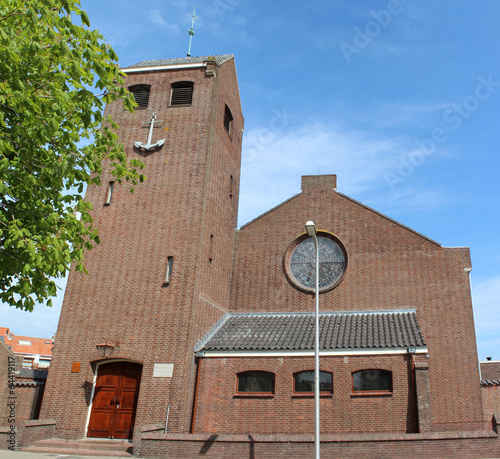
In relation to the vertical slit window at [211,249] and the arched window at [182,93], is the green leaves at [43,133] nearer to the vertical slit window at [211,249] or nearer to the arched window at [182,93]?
the vertical slit window at [211,249]

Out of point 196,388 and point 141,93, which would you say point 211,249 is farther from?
point 141,93

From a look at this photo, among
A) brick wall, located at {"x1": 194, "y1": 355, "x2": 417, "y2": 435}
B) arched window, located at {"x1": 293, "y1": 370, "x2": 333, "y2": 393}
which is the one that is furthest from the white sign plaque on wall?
arched window, located at {"x1": 293, "y1": 370, "x2": 333, "y2": 393}

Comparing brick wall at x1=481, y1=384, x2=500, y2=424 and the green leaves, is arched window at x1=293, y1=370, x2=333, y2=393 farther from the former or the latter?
the green leaves

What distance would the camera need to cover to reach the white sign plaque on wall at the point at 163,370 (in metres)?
16.0

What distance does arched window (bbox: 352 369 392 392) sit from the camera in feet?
51.2

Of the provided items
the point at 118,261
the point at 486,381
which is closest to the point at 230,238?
the point at 118,261

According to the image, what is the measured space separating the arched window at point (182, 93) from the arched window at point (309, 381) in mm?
12549

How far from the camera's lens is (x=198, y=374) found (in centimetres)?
1686

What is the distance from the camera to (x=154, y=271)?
1777 centimetres

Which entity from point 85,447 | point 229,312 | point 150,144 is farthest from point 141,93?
point 85,447

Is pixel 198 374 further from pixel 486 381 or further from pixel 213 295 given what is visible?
pixel 486 381

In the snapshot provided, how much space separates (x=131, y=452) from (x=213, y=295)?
269 inches

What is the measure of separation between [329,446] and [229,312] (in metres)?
9.07

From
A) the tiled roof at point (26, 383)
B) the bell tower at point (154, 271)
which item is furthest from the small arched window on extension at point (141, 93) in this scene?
the tiled roof at point (26, 383)
